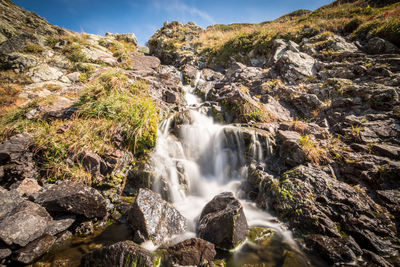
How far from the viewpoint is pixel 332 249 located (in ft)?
9.75

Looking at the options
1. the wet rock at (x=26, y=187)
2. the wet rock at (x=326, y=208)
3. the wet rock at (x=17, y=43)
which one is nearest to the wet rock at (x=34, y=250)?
the wet rock at (x=26, y=187)

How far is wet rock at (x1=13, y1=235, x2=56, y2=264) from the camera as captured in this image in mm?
2514

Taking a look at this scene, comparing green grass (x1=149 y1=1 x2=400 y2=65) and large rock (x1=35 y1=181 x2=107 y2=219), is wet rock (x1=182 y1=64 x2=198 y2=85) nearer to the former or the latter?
green grass (x1=149 y1=1 x2=400 y2=65)

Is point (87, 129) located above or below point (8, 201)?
above

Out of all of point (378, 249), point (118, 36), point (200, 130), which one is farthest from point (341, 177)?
point (118, 36)

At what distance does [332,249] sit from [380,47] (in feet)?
38.9

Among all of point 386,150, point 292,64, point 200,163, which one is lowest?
point 200,163

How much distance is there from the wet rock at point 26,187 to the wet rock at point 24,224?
0.57 metres

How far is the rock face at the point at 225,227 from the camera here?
3.16 metres

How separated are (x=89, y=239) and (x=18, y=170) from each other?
266 centimetres

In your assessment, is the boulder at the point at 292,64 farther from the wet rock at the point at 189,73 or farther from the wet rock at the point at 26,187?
the wet rock at the point at 26,187

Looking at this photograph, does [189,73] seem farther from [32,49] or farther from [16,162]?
[16,162]

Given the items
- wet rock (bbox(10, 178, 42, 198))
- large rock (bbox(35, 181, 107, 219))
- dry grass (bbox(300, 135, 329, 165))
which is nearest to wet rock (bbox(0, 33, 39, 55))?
wet rock (bbox(10, 178, 42, 198))

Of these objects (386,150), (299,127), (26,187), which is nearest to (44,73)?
(26,187)
